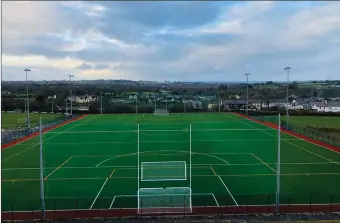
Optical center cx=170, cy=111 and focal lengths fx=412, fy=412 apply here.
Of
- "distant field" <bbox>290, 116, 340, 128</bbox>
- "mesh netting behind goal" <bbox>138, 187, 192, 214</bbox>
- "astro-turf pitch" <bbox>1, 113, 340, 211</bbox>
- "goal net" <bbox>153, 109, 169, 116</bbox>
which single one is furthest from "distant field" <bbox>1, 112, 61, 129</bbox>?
"mesh netting behind goal" <bbox>138, 187, 192, 214</bbox>

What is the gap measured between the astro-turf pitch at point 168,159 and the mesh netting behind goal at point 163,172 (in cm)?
39

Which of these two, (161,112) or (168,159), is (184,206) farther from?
(161,112)

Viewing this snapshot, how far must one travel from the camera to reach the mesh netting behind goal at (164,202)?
1525cm

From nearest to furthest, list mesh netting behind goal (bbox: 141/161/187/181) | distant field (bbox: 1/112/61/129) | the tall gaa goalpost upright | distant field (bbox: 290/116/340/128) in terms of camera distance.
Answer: the tall gaa goalpost upright → mesh netting behind goal (bbox: 141/161/187/181) → distant field (bbox: 1/112/61/129) → distant field (bbox: 290/116/340/128)

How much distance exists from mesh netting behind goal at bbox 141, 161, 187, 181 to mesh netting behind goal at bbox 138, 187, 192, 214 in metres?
2.58

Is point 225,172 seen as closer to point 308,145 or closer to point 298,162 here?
point 298,162

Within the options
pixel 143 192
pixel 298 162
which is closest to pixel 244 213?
pixel 143 192

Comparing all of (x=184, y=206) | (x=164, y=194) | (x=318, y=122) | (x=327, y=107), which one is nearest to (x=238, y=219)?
(x=184, y=206)

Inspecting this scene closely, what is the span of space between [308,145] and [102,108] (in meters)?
40.9

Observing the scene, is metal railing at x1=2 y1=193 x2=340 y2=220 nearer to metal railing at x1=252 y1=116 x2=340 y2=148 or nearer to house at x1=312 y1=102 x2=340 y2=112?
metal railing at x1=252 y1=116 x2=340 y2=148

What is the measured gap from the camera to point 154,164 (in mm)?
20328

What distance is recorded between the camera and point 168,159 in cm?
2567

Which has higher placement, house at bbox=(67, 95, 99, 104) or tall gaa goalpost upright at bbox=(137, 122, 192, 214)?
house at bbox=(67, 95, 99, 104)

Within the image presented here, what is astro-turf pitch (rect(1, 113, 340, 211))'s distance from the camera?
56.6 ft
